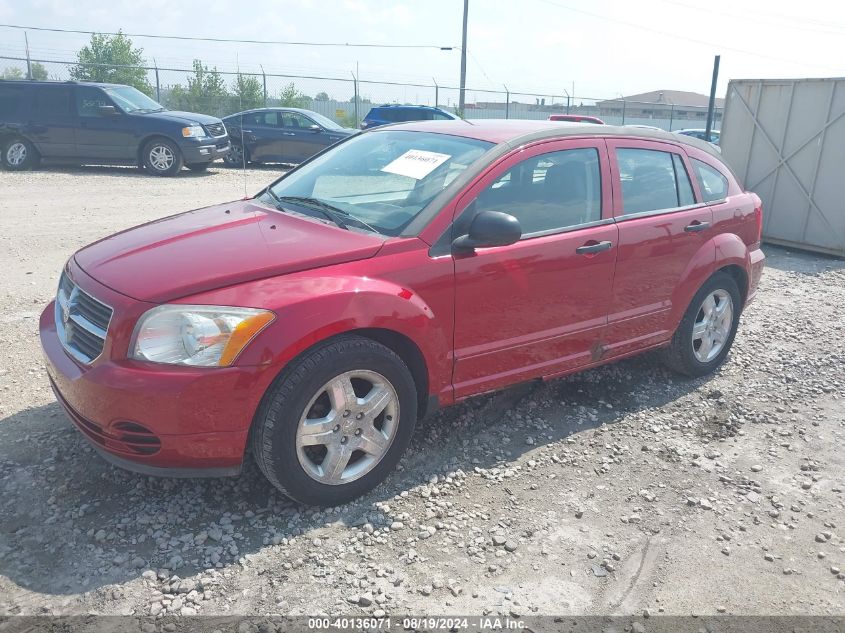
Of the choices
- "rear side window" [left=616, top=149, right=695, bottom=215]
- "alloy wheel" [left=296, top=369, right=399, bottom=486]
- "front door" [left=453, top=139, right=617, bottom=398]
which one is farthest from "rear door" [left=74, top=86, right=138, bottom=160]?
"alloy wheel" [left=296, top=369, right=399, bottom=486]

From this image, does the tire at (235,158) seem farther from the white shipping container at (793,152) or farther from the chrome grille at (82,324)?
the chrome grille at (82,324)

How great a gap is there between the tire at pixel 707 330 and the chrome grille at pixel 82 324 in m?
3.65

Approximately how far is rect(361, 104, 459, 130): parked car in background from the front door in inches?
610

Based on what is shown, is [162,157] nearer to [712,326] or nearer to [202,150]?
[202,150]

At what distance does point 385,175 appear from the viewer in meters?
3.97

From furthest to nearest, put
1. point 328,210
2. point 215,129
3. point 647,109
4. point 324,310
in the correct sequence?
point 647,109, point 215,129, point 328,210, point 324,310

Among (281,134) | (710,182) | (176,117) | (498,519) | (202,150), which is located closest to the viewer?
(498,519)

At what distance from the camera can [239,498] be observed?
3.36 m

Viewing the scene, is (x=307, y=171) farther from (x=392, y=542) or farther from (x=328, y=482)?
(x=392, y=542)

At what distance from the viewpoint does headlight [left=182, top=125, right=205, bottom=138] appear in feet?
47.4

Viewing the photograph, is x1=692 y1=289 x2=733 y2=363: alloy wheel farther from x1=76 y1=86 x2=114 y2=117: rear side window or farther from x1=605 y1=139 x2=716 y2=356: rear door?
x1=76 y1=86 x2=114 y2=117: rear side window

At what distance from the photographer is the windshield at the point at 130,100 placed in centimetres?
1438

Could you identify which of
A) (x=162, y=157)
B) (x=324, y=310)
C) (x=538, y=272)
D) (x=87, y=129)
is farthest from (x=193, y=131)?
(x=324, y=310)

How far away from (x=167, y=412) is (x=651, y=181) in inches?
130
